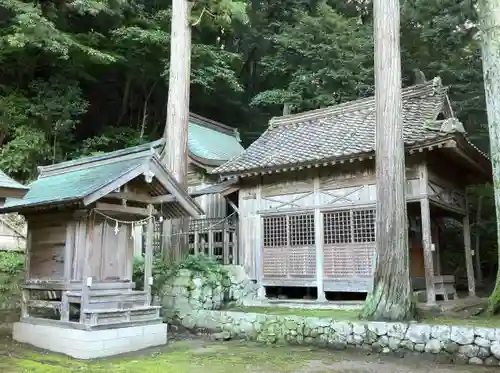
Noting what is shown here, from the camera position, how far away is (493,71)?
10.7 meters

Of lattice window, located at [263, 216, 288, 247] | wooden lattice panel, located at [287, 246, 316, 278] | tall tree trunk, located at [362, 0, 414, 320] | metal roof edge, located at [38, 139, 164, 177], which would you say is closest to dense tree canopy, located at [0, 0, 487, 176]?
metal roof edge, located at [38, 139, 164, 177]

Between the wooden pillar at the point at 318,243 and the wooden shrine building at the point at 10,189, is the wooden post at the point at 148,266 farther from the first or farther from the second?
the wooden pillar at the point at 318,243

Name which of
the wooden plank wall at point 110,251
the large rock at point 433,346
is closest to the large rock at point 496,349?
the large rock at point 433,346

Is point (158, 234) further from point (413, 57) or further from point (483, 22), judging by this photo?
point (413, 57)

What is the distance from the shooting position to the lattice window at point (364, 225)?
40.2 feet

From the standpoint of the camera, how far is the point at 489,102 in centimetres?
1074

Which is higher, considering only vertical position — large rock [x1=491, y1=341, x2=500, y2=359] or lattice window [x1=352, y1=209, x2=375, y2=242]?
lattice window [x1=352, y1=209, x2=375, y2=242]

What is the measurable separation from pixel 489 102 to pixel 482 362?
5940 mm

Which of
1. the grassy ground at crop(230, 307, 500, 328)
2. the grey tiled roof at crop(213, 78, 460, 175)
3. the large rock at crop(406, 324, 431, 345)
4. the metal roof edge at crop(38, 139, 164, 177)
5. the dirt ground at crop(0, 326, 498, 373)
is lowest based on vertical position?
the dirt ground at crop(0, 326, 498, 373)

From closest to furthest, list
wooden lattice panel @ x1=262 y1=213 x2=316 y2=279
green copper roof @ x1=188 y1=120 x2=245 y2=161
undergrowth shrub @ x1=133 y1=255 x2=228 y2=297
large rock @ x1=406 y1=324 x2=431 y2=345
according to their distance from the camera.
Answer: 1. large rock @ x1=406 y1=324 x2=431 y2=345
2. undergrowth shrub @ x1=133 y1=255 x2=228 y2=297
3. wooden lattice panel @ x1=262 y1=213 x2=316 y2=279
4. green copper roof @ x1=188 y1=120 x2=245 y2=161

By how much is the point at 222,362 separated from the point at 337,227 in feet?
18.9

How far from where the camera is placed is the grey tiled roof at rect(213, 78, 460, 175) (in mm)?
12336

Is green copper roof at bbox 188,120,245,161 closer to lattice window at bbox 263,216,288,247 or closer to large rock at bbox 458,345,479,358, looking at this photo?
lattice window at bbox 263,216,288,247

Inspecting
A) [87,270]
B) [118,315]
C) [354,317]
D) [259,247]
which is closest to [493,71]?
[354,317]
